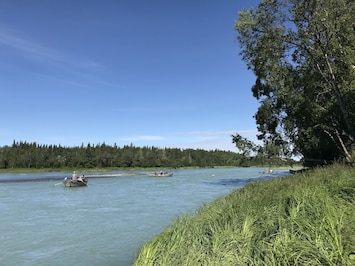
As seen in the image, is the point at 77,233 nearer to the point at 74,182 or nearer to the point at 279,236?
the point at 279,236

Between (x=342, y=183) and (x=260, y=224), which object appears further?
(x=342, y=183)

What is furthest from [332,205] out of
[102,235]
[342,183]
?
[102,235]

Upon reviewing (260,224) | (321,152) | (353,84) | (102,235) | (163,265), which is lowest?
(102,235)

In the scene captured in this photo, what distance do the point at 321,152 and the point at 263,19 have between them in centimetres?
2024

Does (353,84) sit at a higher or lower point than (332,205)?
higher

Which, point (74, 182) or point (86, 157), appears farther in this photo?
point (86, 157)

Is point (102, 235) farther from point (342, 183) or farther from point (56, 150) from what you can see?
point (56, 150)

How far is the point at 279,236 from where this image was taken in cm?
657

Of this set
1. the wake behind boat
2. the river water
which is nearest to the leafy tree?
the river water

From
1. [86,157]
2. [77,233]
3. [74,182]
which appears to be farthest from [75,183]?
[86,157]

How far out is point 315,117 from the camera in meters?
27.2

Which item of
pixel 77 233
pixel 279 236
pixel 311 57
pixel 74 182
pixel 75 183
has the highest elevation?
pixel 311 57

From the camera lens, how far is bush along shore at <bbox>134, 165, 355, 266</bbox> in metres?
5.68

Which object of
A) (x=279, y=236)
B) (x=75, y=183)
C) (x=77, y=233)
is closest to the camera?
(x=279, y=236)
